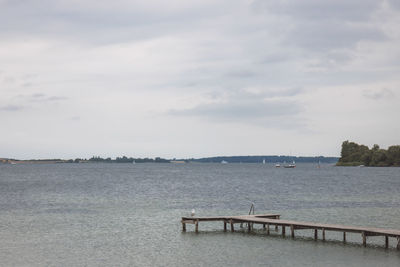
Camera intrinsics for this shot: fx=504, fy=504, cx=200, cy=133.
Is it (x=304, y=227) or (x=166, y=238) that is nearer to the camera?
(x=304, y=227)

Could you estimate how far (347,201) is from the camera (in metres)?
63.7

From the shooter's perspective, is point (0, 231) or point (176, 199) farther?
point (176, 199)

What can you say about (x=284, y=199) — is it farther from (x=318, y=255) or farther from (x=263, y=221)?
(x=318, y=255)

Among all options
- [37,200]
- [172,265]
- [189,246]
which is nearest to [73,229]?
[189,246]

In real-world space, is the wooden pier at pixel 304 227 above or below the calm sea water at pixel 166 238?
above

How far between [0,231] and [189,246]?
15268 mm

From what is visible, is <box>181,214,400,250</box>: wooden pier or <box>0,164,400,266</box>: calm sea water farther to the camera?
<box>181,214,400,250</box>: wooden pier

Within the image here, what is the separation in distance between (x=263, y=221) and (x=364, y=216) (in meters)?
14.9

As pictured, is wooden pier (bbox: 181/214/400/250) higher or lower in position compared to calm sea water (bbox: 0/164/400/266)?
higher

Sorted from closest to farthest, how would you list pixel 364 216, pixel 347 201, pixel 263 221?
pixel 263 221, pixel 364 216, pixel 347 201

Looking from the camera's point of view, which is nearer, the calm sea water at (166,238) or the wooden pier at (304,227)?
the calm sea water at (166,238)

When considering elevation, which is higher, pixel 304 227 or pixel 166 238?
pixel 304 227

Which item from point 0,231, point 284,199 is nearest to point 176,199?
point 284,199

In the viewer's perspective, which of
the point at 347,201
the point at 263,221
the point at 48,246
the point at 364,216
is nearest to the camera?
the point at 48,246
